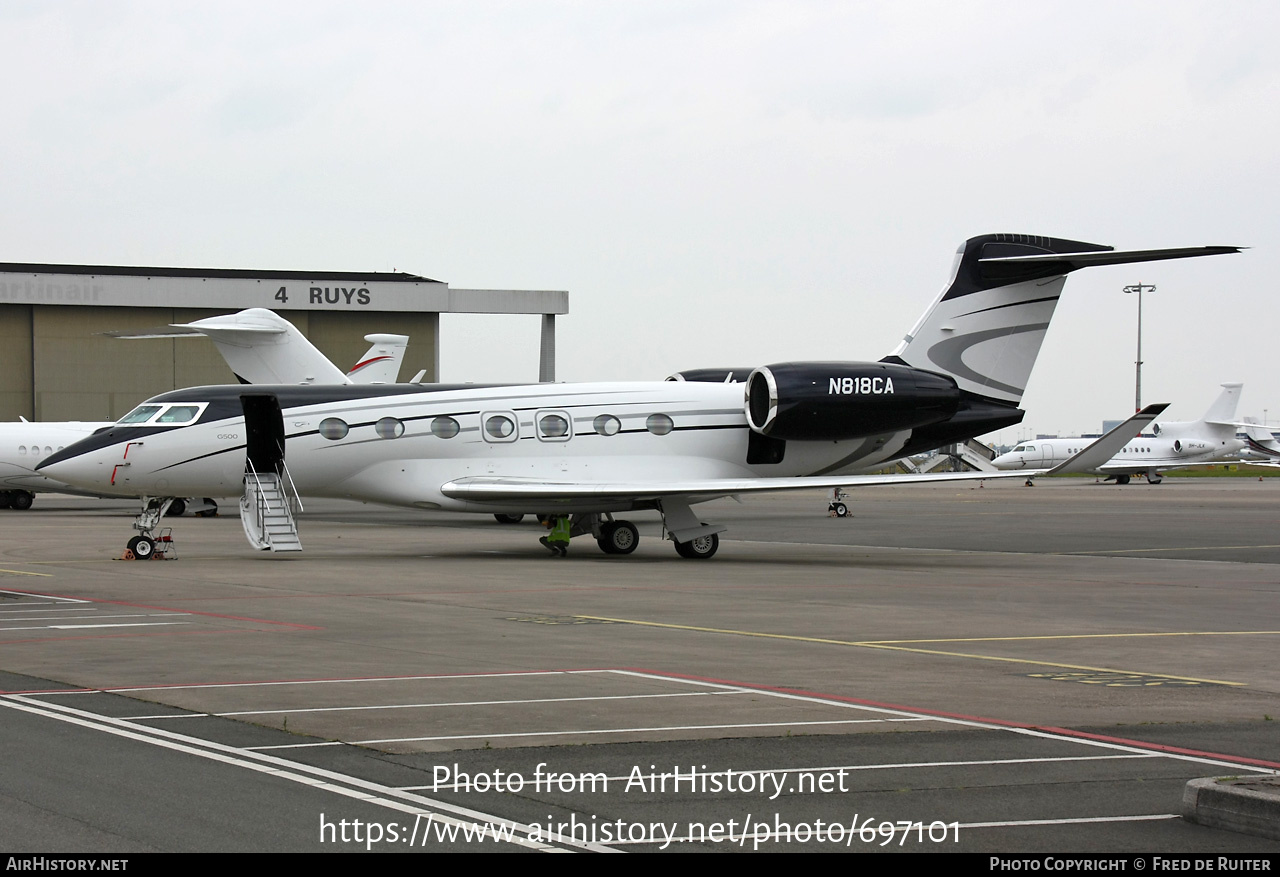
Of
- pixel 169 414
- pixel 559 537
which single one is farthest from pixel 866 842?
pixel 169 414

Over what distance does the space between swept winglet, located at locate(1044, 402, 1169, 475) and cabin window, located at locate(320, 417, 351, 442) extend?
12.4 metres

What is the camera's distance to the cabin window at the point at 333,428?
2412 cm

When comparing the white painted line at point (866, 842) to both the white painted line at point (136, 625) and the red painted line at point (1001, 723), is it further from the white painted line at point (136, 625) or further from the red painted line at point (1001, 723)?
the white painted line at point (136, 625)

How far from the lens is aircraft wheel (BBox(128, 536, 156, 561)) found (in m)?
23.2

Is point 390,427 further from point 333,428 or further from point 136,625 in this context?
point 136,625

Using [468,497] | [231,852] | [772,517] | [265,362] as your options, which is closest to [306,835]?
[231,852]

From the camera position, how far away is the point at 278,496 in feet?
78.0

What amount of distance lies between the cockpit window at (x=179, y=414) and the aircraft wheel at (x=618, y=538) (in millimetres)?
7945

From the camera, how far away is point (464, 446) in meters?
24.5

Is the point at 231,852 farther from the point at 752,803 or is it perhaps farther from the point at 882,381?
the point at 882,381

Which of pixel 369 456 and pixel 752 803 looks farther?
pixel 369 456

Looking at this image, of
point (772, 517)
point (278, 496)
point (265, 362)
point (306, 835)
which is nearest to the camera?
point (306, 835)

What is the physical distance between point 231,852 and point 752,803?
247 centimetres

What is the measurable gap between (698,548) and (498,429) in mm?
4367
